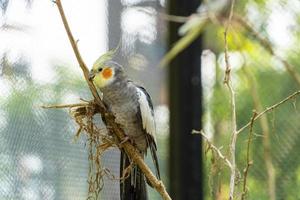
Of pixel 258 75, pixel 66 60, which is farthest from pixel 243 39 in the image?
pixel 66 60

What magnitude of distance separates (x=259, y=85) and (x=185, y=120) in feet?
0.63

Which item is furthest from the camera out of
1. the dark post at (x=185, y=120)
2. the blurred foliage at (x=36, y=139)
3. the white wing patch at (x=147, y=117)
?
the dark post at (x=185, y=120)

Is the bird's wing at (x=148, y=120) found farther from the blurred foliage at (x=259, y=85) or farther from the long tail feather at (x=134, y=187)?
the blurred foliage at (x=259, y=85)

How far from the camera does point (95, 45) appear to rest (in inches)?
41.9

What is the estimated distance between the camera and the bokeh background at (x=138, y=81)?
37.5 inches

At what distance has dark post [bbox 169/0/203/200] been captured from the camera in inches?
45.9

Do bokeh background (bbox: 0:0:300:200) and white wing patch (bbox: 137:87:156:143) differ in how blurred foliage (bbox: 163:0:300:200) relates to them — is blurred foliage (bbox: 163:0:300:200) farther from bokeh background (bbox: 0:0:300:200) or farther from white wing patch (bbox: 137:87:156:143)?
white wing patch (bbox: 137:87:156:143)

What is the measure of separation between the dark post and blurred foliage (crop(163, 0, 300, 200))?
0.03 meters

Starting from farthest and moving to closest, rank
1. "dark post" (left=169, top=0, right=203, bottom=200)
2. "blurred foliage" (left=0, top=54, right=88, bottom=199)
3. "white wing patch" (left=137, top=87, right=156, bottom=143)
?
"dark post" (left=169, top=0, right=203, bottom=200) → "white wing patch" (left=137, top=87, right=156, bottom=143) → "blurred foliage" (left=0, top=54, right=88, bottom=199)

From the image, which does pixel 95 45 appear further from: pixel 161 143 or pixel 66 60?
pixel 161 143

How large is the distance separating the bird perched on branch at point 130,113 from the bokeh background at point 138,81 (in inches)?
1.8

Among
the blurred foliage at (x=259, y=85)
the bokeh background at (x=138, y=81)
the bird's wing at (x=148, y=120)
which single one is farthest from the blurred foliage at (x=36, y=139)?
the blurred foliage at (x=259, y=85)

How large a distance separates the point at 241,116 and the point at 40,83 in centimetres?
46

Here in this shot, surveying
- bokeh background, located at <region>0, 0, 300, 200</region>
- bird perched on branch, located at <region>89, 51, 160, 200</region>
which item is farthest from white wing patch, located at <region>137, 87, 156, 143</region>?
bokeh background, located at <region>0, 0, 300, 200</region>
